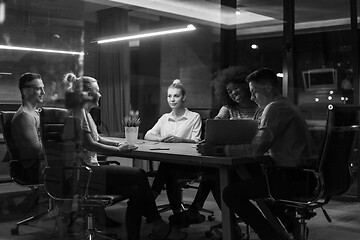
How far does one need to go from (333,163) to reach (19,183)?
5.83 feet

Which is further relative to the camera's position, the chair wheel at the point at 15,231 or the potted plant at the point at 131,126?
the potted plant at the point at 131,126

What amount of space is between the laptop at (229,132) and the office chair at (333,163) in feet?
0.69

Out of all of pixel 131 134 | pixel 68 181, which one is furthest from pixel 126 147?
pixel 68 181

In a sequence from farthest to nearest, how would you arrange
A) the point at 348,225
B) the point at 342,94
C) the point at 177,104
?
the point at 342,94 < the point at 177,104 < the point at 348,225

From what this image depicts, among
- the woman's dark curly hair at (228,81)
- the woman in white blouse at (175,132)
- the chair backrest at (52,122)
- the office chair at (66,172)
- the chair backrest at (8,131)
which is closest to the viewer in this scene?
the chair backrest at (52,122)

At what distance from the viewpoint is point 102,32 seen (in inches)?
103

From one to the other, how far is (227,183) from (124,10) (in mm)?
1884

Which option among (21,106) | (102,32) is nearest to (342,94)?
(102,32)

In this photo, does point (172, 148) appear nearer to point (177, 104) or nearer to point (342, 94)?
point (177, 104)

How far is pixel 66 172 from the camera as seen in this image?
2.26 meters

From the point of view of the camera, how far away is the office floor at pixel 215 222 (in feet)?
8.38

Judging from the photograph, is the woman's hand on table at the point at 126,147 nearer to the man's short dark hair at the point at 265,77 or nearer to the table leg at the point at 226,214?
the table leg at the point at 226,214

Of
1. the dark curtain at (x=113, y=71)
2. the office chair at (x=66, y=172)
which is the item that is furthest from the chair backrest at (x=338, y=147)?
the dark curtain at (x=113, y=71)

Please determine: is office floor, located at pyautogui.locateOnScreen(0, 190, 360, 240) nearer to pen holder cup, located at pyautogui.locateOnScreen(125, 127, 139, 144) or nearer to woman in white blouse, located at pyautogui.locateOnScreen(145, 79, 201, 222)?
woman in white blouse, located at pyautogui.locateOnScreen(145, 79, 201, 222)
